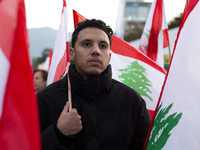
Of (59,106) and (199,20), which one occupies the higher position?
(199,20)

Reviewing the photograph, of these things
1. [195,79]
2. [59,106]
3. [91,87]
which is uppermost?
[195,79]

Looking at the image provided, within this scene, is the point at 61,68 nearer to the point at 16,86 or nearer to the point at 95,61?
the point at 95,61

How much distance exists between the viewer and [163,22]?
438 cm

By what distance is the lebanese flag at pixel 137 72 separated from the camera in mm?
2975

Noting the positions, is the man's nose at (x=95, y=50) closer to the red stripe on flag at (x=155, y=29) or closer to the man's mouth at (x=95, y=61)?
the man's mouth at (x=95, y=61)

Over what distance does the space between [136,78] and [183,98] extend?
62.7 inches

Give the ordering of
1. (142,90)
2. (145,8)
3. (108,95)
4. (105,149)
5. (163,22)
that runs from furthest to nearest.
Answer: (145,8) → (163,22) → (142,90) → (108,95) → (105,149)

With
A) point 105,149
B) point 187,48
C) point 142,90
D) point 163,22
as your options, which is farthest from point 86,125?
point 163,22

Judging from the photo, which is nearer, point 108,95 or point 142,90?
point 108,95

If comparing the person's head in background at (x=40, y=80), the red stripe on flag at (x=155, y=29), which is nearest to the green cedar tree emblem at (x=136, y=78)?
the red stripe on flag at (x=155, y=29)

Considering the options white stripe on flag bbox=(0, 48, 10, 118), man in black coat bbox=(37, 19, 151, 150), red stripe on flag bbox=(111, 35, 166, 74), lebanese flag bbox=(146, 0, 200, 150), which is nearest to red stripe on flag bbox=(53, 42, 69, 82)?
red stripe on flag bbox=(111, 35, 166, 74)

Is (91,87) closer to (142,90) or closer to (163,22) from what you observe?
(142,90)

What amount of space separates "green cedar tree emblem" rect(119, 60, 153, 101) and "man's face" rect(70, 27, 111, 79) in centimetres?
115

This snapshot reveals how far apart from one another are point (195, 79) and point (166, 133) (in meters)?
0.35
